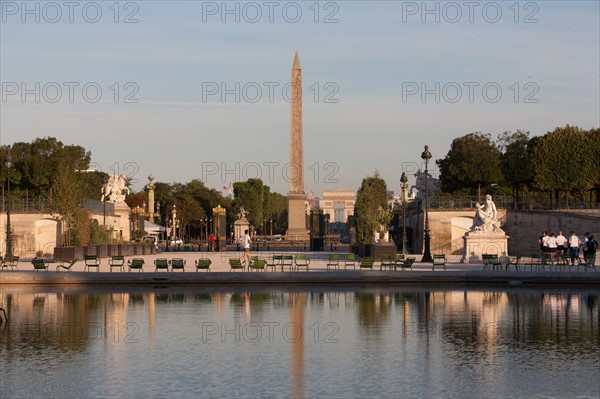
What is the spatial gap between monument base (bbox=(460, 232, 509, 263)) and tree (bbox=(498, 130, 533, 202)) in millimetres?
34868

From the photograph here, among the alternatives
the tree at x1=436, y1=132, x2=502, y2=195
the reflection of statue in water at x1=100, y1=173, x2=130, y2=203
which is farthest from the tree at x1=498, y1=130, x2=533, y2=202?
the reflection of statue in water at x1=100, y1=173, x2=130, y2=203

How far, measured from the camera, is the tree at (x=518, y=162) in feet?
275

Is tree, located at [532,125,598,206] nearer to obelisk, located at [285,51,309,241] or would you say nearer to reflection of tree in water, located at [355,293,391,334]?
obelisk, located at [285,51,309,241]

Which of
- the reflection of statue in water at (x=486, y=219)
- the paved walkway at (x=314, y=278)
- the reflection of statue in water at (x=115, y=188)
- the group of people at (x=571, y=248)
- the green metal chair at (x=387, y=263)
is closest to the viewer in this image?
the paved walkway at (x=314, y=278)

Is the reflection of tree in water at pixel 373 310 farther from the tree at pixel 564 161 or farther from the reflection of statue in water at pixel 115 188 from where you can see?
the reflection of statue in water at pixel 115 188

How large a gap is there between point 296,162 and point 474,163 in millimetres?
15021

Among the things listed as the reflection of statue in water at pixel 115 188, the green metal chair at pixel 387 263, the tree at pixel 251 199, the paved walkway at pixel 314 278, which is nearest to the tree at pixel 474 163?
the reflection of statue in water at pixel 115 188

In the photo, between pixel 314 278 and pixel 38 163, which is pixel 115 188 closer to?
pixel 38 163

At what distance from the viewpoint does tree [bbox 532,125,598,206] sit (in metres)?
75.8

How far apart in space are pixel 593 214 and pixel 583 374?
53.2 m

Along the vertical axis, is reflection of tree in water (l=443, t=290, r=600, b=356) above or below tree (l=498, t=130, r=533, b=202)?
below

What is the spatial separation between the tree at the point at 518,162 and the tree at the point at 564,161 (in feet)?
11.3

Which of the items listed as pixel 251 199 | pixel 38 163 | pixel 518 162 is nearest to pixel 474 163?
pixel 518 162

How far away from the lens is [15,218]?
68000 millimetres
